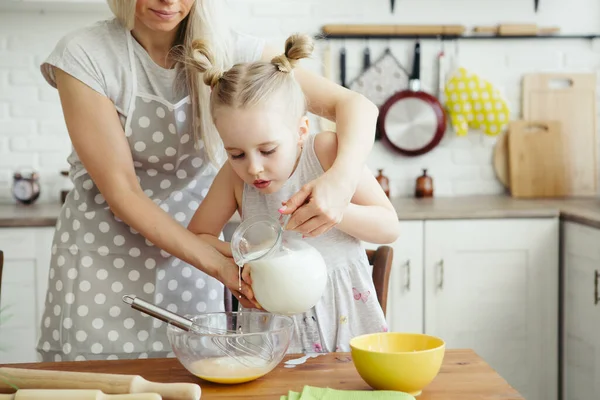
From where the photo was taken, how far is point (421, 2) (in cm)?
364

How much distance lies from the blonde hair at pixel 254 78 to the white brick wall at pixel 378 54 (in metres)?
2.02

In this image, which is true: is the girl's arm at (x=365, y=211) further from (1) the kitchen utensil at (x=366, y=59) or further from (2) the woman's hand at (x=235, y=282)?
(1) the kitchen utensil at (x=366, y=59)

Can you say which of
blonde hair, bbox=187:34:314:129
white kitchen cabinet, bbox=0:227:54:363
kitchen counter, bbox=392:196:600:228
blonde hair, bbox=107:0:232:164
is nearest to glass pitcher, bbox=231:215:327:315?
blonde hair, bbox=187:34:314:129

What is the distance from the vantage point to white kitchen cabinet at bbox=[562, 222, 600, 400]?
2949mm

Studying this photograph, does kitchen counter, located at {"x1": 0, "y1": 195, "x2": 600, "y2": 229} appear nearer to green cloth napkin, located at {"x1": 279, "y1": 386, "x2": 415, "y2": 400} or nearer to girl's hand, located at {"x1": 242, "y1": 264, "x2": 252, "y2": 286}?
girl's hand, located at {"x1": 242, "y1": 264, "x2": 252, "y2": 286}

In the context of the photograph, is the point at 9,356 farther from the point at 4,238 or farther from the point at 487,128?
the point at 487,128

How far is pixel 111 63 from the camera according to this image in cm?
171

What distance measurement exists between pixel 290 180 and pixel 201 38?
0.35m

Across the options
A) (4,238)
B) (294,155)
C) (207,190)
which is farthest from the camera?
(4,238)

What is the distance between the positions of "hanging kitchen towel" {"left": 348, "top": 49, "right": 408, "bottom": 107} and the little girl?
76.7 inches

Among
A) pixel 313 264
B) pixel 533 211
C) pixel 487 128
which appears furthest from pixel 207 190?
pixel 487 128

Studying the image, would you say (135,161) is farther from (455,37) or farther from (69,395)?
(455,37)

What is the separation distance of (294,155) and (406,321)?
1.76 m

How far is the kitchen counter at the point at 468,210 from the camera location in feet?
9.88
